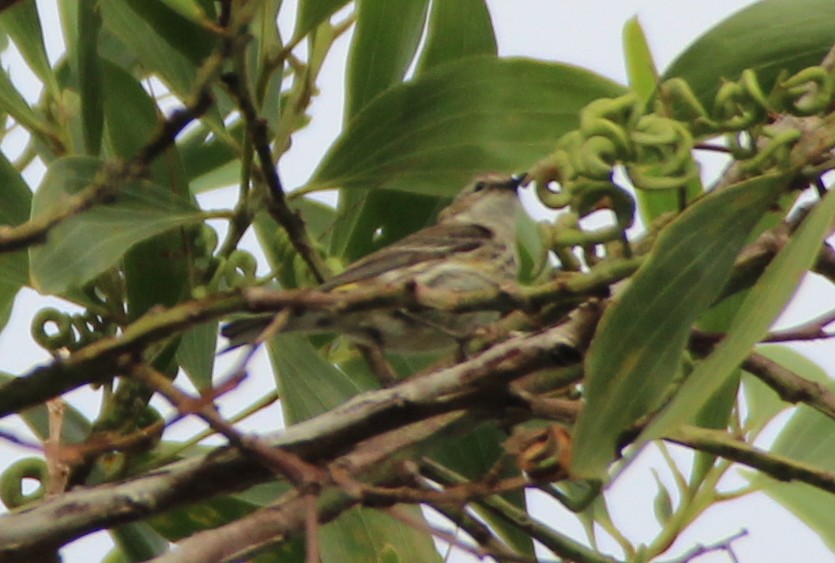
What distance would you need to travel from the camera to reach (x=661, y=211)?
72.1 inches

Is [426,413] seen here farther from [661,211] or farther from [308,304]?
[661,211]

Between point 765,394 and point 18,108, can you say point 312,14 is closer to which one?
point 18,108

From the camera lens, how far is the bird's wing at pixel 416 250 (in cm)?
192

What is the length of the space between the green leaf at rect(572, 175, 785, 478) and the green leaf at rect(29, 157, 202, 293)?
24.2 inches

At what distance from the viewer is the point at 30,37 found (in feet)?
6.13

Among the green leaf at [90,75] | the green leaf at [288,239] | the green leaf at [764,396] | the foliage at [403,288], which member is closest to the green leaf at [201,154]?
the foliage at [403,288]

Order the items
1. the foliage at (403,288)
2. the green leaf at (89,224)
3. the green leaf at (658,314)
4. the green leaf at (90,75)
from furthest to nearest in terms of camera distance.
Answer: the green leaf at (90,75), the green leaf at (89,224), the green leaf at (658,314), the foliage at (403,288)

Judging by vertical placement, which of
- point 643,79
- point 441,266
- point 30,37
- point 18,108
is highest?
point 441,266

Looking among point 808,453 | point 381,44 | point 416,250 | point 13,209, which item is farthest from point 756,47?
point 416,250

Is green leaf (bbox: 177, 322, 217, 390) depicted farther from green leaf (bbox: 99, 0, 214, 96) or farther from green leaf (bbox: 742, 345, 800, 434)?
green leaf (bbox: 742, 345, 800, 434)

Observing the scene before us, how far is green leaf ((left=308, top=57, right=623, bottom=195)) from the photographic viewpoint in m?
1.73

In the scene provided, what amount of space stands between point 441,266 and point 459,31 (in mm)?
1238

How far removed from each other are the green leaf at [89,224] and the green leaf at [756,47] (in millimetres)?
Result: 660

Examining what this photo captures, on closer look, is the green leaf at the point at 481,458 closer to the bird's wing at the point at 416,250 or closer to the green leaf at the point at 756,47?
the bird's wing at the point at 416,250
